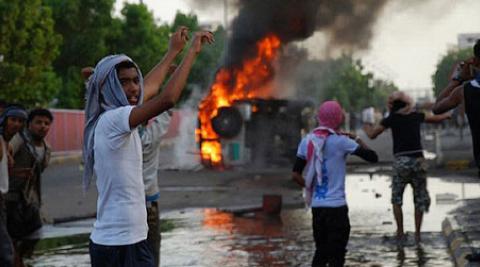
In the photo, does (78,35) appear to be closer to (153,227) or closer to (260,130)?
(260,130)

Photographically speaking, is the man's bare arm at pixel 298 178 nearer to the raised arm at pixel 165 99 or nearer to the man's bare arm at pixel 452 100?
the man's bare arm at pixel 452 100

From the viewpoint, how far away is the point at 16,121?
6.89m

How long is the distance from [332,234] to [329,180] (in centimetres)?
40

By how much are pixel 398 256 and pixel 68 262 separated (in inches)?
126

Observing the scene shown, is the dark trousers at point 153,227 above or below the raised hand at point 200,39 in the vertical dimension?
below

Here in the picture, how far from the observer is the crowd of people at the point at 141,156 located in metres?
4.02

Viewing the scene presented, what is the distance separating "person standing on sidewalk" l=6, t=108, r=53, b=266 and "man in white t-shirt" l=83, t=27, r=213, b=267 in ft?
10.4

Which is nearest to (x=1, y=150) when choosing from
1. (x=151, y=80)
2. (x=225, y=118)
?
(x=151, y=80)

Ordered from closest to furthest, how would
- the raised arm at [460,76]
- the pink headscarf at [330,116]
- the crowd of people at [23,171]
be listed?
the raised arm at [460,76]
the pink headscarf at [330,116]
the crowd of people at [23,171]

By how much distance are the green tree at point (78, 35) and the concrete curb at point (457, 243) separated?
33135 mm

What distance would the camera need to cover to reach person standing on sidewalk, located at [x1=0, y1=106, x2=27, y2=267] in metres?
5.87

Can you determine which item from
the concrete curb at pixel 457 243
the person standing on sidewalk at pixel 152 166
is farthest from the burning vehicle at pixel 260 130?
the person standing on sidewalk at pixel 152 166

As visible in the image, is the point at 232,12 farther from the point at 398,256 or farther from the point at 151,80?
the point at 151,80

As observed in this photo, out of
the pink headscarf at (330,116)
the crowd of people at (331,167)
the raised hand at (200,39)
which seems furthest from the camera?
the pink headscarf at (330,116)
